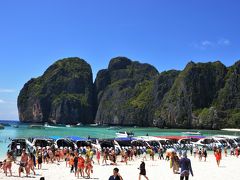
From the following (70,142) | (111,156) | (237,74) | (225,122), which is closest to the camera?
(111,156)

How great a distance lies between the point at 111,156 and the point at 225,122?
123m

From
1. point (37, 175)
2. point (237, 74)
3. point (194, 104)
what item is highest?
point (237, 74)

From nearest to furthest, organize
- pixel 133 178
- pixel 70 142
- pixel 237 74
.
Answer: pixel 133 178 → pixel 70 142 → pixel 237 74

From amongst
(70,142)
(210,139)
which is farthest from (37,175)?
(210,139)

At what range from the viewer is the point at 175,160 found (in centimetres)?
2312

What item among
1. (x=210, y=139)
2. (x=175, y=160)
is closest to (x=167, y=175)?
(x=175, y=160)

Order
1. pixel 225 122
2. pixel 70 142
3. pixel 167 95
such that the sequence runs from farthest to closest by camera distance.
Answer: pixel 167 95 < pixel 225 122 < pixel 70 142

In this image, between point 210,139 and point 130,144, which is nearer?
point 130,144

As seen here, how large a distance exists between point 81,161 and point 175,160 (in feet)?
20.2

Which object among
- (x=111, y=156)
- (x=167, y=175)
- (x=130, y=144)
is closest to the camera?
(x=167, y=175)

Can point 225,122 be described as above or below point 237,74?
below

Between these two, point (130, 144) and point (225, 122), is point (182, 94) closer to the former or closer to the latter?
point (225, 122)

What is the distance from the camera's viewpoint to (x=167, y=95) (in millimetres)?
181125

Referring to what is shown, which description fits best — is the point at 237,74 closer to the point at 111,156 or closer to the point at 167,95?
the point at 167,95
